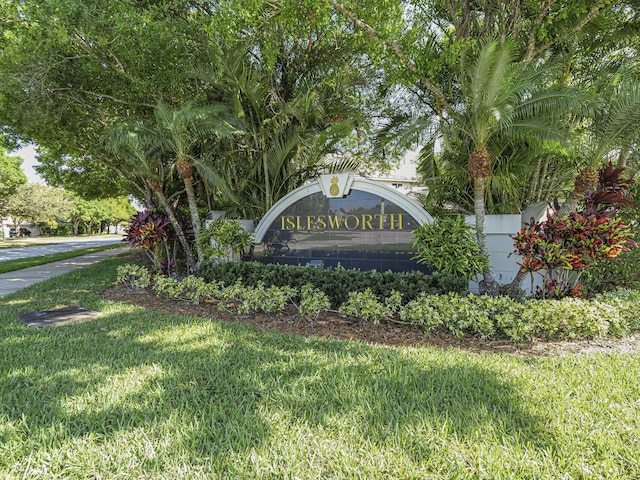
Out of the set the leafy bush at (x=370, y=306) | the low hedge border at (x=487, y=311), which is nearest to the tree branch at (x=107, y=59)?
the low hedge border at (x=487, y=311)

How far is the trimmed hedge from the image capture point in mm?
5544

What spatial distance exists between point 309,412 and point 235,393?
0.72 meters

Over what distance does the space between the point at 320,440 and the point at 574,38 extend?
8856 millimetres

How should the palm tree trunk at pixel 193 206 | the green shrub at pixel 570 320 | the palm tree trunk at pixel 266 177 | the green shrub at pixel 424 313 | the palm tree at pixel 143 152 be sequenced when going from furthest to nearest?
the palm tree trunk at pixel 266 177, the palm tree trunk at pixel 193 206, the palm tree at pixel 143 152, the green shrub at pixel 424 313, the green shrub at pixel 570 320

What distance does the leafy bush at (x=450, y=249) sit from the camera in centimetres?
571

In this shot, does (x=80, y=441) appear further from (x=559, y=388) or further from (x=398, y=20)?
(x=398, y=20)

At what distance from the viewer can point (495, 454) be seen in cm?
220

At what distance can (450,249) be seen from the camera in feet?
19.0

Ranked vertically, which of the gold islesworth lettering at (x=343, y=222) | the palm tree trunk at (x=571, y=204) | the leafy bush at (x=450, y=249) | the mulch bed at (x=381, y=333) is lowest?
the mulch bed at (x=381, y=333)

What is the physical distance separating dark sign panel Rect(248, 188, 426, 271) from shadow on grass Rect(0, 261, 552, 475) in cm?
306

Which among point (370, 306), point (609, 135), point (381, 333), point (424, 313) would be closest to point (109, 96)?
point (370, 306)

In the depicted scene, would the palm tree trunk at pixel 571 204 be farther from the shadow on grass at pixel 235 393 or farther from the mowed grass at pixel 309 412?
the shadow on grass at pixel 235 393

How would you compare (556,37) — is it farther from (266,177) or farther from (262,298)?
(262,298)

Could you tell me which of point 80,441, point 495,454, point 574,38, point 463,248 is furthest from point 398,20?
point 80,441
